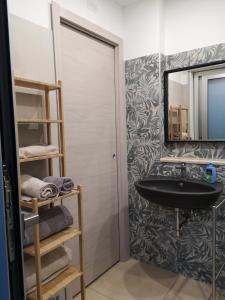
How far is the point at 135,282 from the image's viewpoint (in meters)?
2.02

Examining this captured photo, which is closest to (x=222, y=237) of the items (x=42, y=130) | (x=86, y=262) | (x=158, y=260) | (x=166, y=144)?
(x=158, y=260)

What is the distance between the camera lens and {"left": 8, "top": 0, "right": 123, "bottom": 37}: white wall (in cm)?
143

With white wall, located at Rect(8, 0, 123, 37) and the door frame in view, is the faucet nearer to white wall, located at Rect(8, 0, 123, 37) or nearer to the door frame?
the door frame

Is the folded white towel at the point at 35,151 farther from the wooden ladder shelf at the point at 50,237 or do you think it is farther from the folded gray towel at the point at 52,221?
the folded gray towel at the point at 52,221

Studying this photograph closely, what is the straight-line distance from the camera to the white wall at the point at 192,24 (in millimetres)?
1856

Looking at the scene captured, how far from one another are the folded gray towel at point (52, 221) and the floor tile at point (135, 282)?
0.84 m

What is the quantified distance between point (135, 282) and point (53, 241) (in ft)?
3.38

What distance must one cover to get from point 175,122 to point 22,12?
1373mm

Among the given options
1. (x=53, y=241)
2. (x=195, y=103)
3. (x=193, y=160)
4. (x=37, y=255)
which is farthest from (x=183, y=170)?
(x=37, y=255)

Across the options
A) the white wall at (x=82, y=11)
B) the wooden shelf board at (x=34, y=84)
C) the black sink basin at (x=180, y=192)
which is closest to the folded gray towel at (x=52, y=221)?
the black sink basin at (x=180, y=192)

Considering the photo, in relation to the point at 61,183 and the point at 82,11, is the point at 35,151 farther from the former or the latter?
the point at 82,11

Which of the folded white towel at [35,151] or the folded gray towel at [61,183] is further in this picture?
the folded gray towel at [61,183]

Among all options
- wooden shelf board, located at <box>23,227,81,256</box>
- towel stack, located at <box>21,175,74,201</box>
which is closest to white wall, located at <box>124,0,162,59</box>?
towel stack, located at <box>21,175,74,201</box>

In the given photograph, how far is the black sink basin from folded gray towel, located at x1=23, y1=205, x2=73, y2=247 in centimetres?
62
